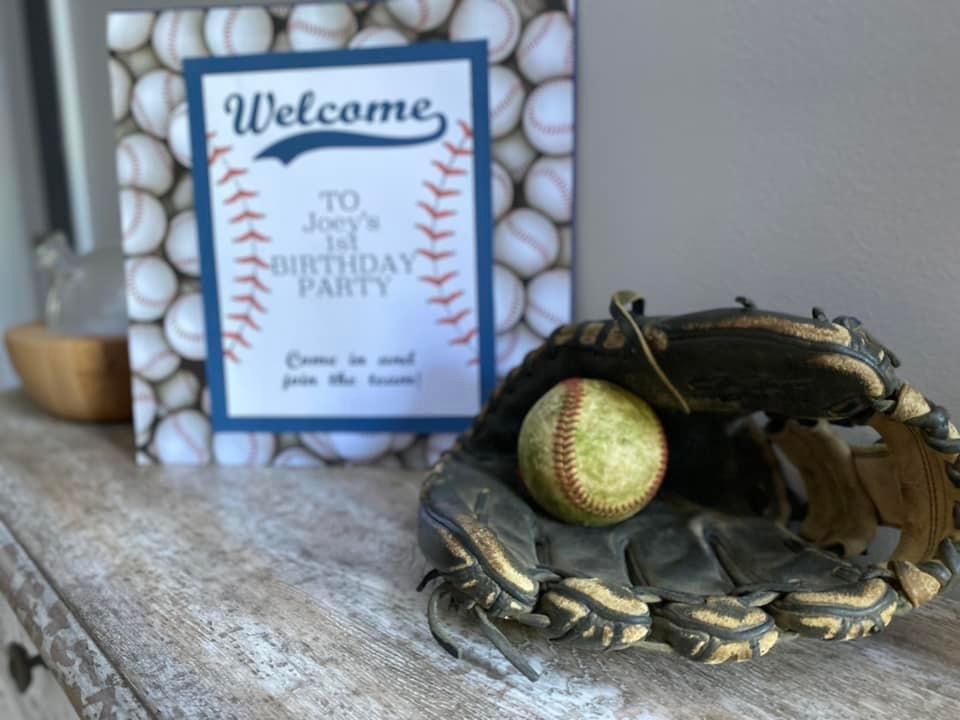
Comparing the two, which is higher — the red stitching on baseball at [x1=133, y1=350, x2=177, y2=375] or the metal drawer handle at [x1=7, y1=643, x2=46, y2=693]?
the red stitching on baseball at [x1=133, y1=350, x2=177, y2=375]

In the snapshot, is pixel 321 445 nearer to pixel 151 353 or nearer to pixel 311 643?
pixel 151 353

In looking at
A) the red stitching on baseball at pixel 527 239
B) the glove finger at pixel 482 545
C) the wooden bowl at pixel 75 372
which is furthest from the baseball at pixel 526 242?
the wooden bowl at pixel 75 372

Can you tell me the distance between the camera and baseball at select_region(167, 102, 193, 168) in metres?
0.95

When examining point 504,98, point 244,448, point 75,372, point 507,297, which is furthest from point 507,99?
point 75,372

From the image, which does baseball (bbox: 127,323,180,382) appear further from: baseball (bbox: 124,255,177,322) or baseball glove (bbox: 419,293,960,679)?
baseball glove (bbox: 419,293,960,679)

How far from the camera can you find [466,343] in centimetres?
92

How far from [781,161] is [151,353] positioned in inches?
31.3

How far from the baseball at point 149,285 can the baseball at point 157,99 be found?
0.16m

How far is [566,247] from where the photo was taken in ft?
2.92

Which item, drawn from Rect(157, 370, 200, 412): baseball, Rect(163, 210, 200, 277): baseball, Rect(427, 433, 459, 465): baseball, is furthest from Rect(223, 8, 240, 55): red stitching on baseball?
Rect(427, 433, 459, 465): baseball

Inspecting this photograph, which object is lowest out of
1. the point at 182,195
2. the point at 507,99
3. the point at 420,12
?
the point at 182,195

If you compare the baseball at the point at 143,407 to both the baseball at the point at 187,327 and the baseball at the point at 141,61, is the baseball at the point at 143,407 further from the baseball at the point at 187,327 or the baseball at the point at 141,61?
the baseball at the point at 141,61

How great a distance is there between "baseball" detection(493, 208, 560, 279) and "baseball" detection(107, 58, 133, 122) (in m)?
0.50

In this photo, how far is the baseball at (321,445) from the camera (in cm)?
98
